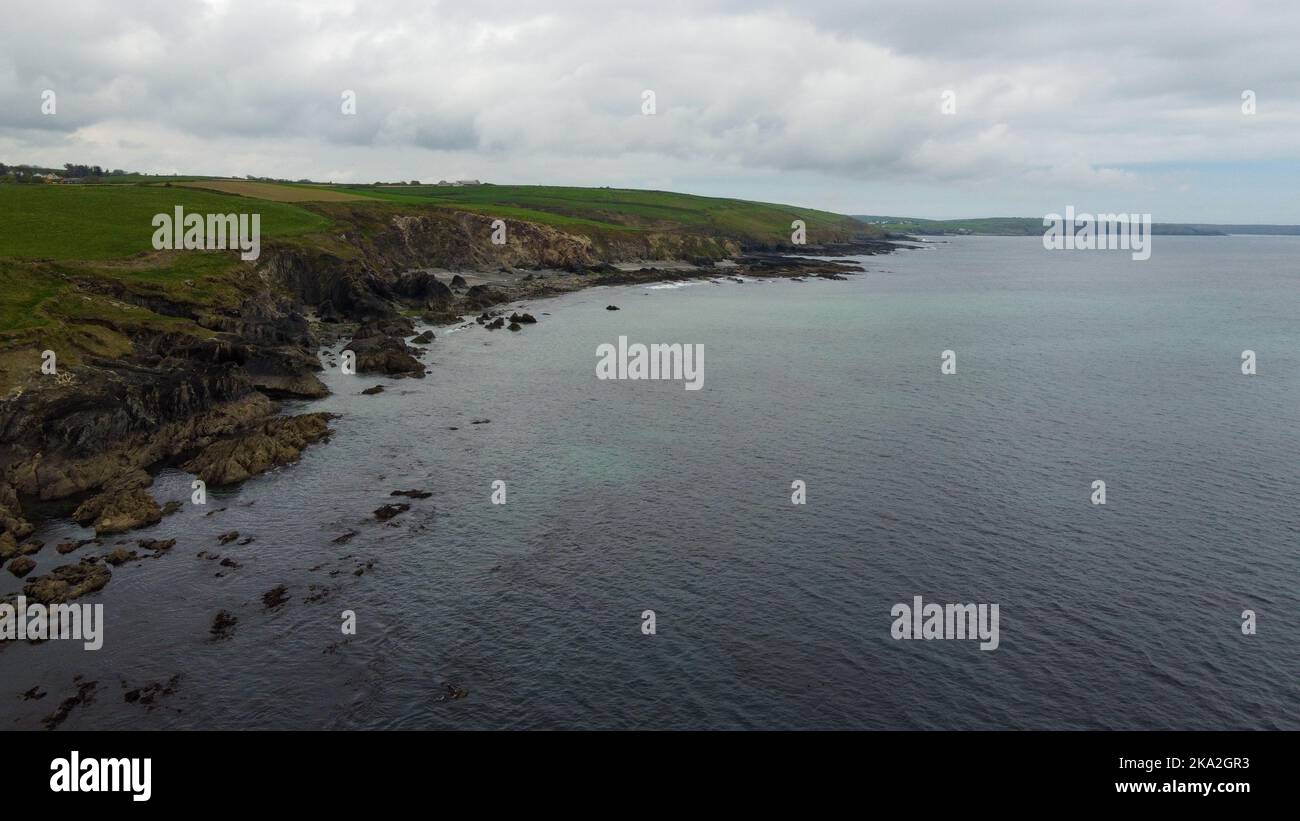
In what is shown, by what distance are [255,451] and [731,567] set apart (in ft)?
112

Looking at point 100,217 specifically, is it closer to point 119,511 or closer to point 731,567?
point 119,511

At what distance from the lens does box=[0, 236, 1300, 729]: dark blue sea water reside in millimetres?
29734

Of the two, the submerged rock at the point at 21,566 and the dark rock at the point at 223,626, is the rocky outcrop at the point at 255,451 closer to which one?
the submerged rock at the point at 21,566

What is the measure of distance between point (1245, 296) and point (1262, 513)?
162009mm

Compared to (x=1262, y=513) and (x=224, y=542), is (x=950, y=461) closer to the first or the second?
(x=1262, y=513)

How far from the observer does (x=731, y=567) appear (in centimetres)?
4053

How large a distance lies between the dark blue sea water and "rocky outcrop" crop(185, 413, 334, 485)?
172 cm

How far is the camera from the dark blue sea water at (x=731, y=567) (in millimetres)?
29734

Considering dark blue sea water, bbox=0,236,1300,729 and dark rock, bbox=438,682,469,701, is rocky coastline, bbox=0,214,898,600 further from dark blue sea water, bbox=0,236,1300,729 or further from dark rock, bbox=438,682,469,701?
dark rock, bbox=438,682,469,701

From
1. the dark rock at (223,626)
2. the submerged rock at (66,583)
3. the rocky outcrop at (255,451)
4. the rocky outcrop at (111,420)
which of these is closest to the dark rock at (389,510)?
the dark rock at (223,626)

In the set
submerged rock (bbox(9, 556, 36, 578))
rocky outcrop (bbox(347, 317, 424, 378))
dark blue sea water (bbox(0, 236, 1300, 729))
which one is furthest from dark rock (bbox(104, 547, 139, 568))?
rocky outcrop (bbox(347, 317, 424, 378))

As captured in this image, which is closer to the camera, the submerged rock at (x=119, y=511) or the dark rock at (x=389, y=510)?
the submerged rock at (x=119, y=511)

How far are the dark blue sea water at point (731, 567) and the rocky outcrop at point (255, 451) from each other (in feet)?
5.63

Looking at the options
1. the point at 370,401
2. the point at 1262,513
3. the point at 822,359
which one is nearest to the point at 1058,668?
the point at 1262,513
